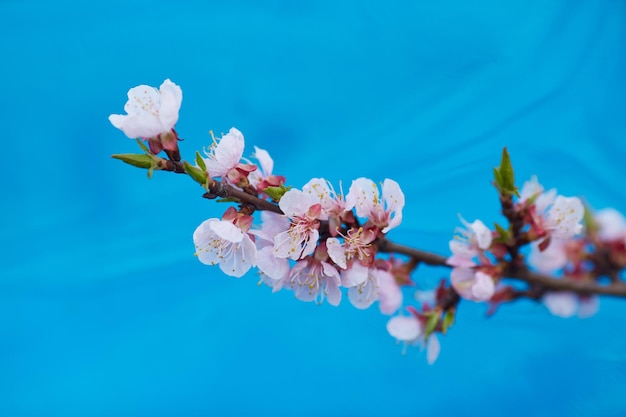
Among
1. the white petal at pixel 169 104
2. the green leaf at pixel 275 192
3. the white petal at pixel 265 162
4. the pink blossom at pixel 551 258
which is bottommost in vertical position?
the green leaf at pixel 275 192

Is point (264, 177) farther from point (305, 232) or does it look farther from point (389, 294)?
point (389, 294)

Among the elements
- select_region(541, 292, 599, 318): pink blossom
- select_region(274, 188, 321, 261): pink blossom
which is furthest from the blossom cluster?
select_region(541, 292, 599, 318): pink blossom

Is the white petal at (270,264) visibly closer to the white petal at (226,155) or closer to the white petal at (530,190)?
the white petal at (226,155)

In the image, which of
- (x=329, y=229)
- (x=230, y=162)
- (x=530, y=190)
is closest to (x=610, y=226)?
(x=530, y=190)

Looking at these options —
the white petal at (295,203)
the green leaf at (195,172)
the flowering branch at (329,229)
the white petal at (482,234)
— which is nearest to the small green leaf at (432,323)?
the flowering branch at (329,229)

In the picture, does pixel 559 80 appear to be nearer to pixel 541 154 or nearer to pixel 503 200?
pixel 541 154

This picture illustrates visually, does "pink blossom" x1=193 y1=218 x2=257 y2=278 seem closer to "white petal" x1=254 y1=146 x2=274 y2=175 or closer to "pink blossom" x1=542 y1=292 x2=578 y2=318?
"white petal" x1=254 y1=146 x2=274 y2=175
